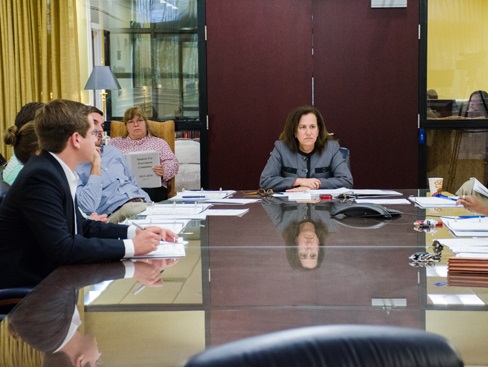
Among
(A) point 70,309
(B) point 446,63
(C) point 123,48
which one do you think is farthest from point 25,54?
(A) point 70,309

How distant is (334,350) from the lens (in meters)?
0.81

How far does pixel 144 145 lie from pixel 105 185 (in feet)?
5.49

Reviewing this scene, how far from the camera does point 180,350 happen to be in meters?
1.47

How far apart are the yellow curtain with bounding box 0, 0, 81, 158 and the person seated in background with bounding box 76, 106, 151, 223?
6.48 feet

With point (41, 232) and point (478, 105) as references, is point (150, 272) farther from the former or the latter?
point (478, 105)

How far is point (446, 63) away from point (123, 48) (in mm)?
2938

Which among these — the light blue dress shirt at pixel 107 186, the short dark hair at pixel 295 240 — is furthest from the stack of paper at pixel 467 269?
the light blue dress shirt at pixel 107 186

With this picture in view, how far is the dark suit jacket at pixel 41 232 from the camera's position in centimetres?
241

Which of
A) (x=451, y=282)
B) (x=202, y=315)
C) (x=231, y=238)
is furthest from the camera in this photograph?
(x=231, y=238)

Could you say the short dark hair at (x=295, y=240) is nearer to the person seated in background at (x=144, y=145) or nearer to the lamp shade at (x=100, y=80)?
the person seated in background at (x=144, y=145)

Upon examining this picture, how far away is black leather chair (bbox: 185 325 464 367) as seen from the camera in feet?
2.57

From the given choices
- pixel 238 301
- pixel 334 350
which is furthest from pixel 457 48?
pixel 334 350

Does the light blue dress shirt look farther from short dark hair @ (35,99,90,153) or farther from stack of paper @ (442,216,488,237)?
stack of paper @ (442,216,488,237)

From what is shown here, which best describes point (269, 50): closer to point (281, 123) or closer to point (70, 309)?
point (281, 123)
